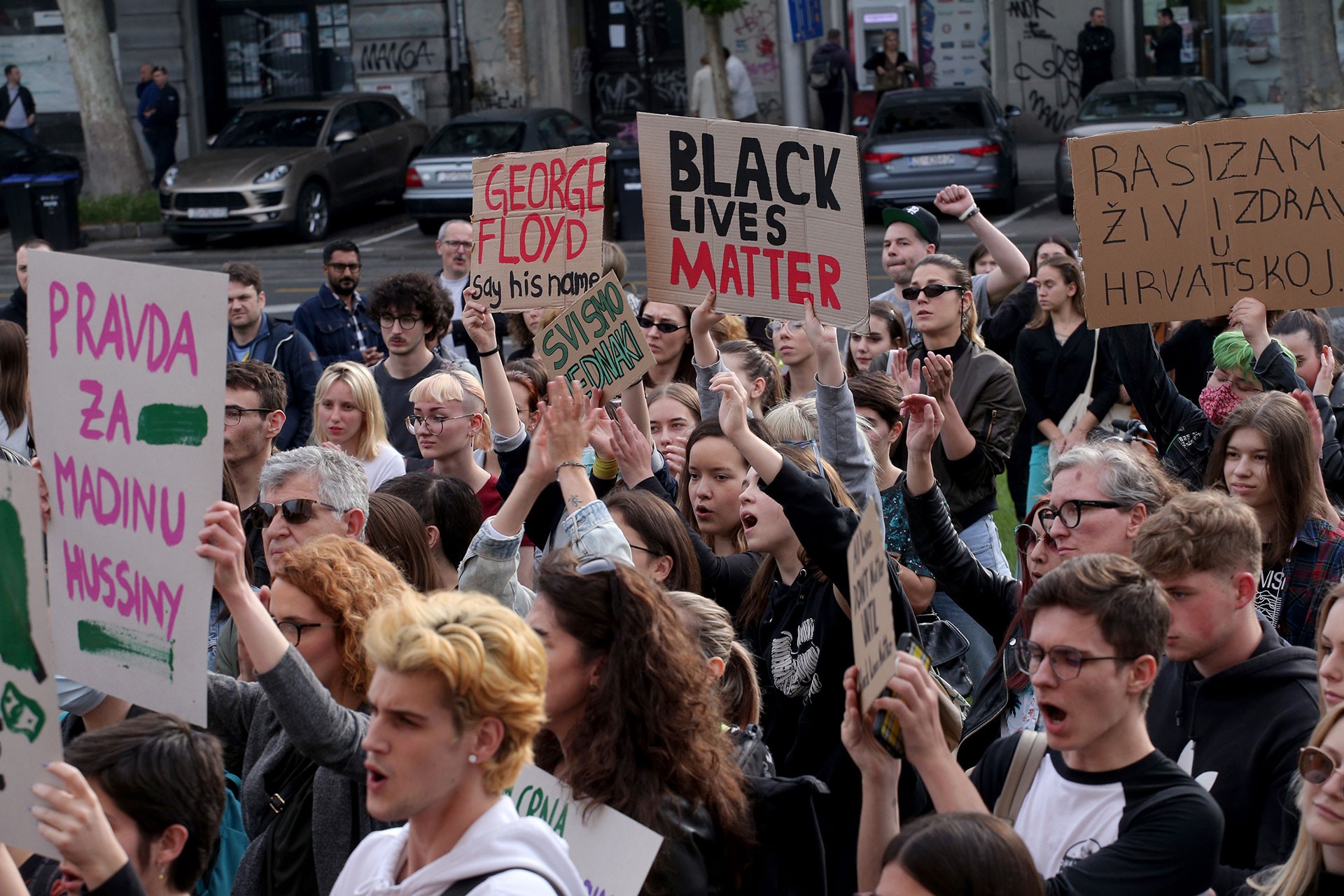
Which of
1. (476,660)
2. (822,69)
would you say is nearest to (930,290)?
(476,660)

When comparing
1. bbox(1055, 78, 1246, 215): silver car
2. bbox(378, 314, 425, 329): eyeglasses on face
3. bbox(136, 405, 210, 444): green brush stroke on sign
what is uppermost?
bbox(1055, 78, 1246, 215): silver car

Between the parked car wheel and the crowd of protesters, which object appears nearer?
the crowd of protesters

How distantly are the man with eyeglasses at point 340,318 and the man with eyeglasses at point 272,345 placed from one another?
30cm

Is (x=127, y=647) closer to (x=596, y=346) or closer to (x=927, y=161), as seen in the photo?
(x=596, y=346)

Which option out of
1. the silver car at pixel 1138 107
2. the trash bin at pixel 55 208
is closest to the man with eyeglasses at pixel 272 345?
the silver car at pixel 1138 107

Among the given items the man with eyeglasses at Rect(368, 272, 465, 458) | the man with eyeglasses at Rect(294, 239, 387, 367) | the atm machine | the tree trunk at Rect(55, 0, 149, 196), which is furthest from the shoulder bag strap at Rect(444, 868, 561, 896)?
the atm machine

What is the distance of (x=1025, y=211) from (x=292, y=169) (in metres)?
9.35

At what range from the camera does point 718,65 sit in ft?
75.2

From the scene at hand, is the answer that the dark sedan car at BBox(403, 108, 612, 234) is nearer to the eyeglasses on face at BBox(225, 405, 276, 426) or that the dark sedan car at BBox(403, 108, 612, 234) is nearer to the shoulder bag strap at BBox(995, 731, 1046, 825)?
the eyeglasses on face at BBox(225, 405, 276, 426)

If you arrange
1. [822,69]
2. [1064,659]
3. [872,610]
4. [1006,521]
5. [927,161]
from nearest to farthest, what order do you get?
[872,610]
[1064,659]
[1006,521]
[927,161]
[822,69]

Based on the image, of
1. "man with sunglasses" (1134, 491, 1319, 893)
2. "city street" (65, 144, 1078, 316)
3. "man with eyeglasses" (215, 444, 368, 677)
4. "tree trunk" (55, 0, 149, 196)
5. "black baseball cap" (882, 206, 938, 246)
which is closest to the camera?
"man with sunglasses" (1134, 491, 1319, 893)

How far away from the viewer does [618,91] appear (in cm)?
→ 2727

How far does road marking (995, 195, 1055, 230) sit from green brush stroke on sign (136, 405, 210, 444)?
54.6 feet

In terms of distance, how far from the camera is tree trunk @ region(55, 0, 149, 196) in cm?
2175
